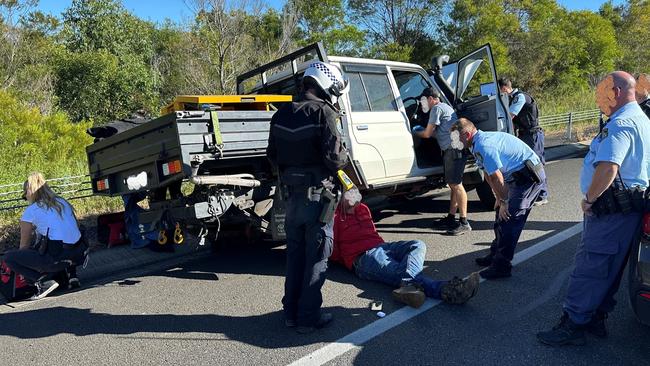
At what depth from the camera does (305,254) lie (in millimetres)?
3414

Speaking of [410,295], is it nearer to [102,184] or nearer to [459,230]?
[459,230]

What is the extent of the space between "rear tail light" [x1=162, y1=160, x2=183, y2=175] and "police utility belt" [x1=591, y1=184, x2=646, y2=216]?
313 cm

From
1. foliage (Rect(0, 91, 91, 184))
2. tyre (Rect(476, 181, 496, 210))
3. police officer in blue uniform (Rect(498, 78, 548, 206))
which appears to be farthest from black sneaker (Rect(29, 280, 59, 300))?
police officer in blue uniform (Rect(498, 78, 548, 206))

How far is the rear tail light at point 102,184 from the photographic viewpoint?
5223 mm

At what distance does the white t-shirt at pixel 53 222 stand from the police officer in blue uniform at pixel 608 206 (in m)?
4.32

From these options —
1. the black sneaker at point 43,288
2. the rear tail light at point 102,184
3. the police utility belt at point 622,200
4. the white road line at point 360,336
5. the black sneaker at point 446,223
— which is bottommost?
the white road line at point 360,336

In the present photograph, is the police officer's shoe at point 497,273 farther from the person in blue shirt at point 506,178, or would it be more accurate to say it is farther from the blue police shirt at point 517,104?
the blue police shirt at point 517,104

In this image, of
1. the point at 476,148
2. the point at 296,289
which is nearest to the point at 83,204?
the point at 296,289

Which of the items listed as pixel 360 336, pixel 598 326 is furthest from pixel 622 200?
pixel 360 336

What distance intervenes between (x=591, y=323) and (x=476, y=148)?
163 centimetres

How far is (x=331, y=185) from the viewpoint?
3.38 meters

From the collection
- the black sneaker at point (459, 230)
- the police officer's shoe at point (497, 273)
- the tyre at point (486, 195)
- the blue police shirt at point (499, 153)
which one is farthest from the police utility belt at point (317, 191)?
the tyre at point (486, 195)

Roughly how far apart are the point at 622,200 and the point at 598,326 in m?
0.86

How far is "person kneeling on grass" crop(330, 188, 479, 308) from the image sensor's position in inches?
143
